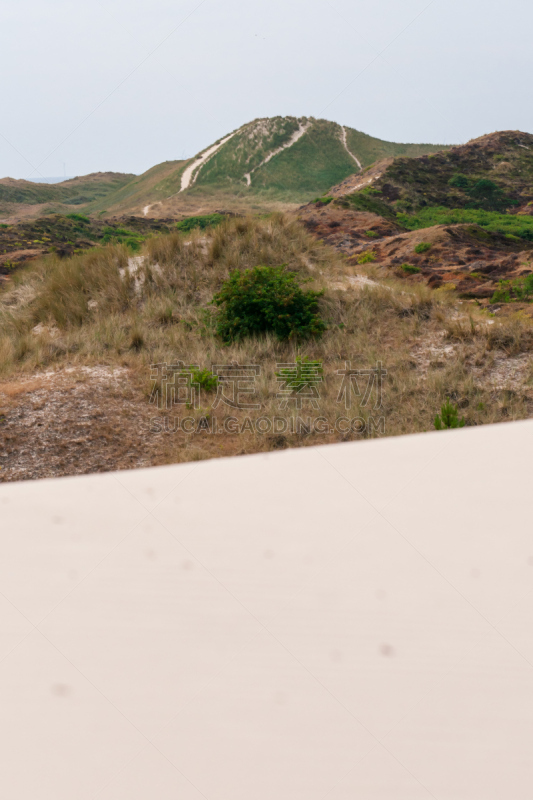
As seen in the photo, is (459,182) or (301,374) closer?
(301,374)

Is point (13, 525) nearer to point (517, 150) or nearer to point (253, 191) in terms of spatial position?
point (517, 150)

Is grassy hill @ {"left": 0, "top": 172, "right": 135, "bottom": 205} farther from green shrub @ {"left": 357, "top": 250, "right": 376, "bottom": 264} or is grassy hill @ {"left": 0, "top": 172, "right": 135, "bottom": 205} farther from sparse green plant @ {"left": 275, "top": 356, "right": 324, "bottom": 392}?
sparse green plant @ {"left": 275, "top": 356, "right": 324, "bottom": 392}

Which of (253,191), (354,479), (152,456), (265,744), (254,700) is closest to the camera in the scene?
(265,744)

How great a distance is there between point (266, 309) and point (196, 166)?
2312 inches

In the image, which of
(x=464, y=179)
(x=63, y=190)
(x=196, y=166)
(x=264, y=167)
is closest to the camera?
(x=464, y=179)

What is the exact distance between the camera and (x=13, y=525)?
3.21 metres

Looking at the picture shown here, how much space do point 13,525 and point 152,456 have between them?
1.63m

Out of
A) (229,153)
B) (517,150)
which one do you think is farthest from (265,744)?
(229,153)

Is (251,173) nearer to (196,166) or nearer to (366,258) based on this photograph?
(196,166)

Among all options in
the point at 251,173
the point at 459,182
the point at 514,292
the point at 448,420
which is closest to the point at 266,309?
the point at 448,420

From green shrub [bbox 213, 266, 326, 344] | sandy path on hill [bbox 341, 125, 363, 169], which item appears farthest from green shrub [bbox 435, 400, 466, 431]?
sandy path on hill [bbox 341, 125, 363, 169]

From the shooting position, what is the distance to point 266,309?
288 inches

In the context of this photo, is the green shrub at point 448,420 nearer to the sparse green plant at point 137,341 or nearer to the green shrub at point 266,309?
the green shrub at point 266,309

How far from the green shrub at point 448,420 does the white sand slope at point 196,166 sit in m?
53.7
